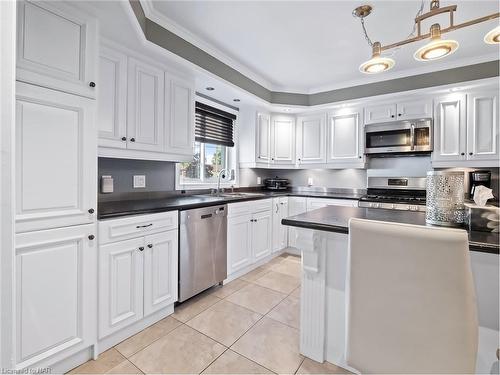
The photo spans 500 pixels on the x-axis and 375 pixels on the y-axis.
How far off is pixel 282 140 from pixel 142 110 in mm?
2496

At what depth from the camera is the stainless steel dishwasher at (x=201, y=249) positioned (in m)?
2.18

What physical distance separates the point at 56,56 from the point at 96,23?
380 millimetres

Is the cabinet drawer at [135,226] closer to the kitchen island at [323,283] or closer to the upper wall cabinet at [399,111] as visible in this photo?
the kitchen island at [323,283]

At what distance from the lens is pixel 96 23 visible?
1.56 m

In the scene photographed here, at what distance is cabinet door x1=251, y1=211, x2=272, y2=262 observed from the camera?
3150mm

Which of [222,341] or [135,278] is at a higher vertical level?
[135,278]

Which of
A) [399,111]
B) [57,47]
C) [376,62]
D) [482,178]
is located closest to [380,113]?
[399,111]

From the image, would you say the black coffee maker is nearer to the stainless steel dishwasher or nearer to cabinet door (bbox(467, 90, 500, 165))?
cabinet door (bbox(467, 90, 500, 165))

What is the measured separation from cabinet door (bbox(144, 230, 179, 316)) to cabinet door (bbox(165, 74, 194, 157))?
2.96 ft

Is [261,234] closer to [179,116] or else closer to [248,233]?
[248,233]

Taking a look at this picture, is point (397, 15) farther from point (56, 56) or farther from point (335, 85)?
point (56, 56)

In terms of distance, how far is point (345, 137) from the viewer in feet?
12.1

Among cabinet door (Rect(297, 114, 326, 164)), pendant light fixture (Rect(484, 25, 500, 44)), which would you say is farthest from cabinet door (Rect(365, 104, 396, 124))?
pendant light fixture (Rect(484, 25, 500, 44))

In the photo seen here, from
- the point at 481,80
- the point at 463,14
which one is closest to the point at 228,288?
the point at 463,14
